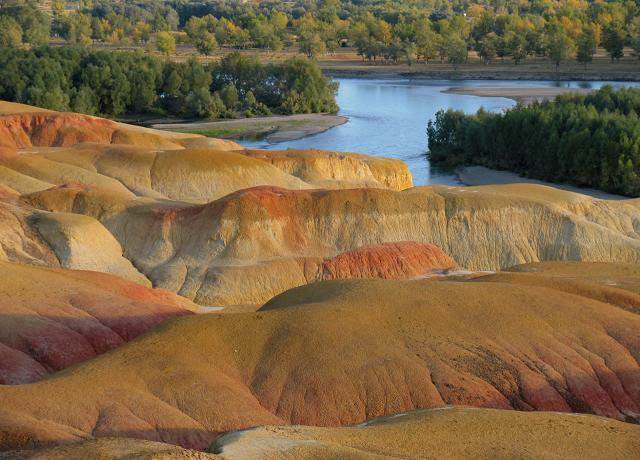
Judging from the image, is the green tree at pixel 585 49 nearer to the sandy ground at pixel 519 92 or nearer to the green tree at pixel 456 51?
the sandy ground at pixel 519 92

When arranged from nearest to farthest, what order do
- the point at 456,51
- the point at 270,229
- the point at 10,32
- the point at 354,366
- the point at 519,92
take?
the point at 354,366, the point at 270,229, the point at 519,92, the point at 10,32, the point at 456,51

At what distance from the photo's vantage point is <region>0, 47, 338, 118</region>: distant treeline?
128 meters

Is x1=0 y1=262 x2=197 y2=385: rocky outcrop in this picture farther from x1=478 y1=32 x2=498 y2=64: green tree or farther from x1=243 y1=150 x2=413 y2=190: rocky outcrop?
x1=478 y1=32 x2=498 y2=64: green tree

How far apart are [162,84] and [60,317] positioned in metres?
104

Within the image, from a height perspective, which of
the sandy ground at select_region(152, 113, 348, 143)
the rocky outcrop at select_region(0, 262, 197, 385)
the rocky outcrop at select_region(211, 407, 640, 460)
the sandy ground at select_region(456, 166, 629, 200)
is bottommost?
the sandy ground at select_region(456, 166, 629, 200)

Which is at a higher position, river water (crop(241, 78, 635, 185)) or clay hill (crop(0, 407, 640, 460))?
clay hill (crop(0, 407, 640, 460))

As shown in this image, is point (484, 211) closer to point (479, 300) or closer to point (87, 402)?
point (479, 300)

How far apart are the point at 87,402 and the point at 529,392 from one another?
13.4 meters

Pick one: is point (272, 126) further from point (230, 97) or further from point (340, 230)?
point (340, 230)

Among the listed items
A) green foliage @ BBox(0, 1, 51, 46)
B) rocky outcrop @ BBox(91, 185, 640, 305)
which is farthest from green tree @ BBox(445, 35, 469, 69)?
rocky outcrop @ BBox(91, 185, 640, 305)

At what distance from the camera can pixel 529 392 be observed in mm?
32188

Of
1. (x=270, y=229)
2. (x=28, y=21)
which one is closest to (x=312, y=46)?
(x=28, y=21)

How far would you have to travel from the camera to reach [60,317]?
36719mm

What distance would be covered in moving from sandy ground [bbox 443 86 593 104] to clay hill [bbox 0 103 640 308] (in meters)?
77.6
